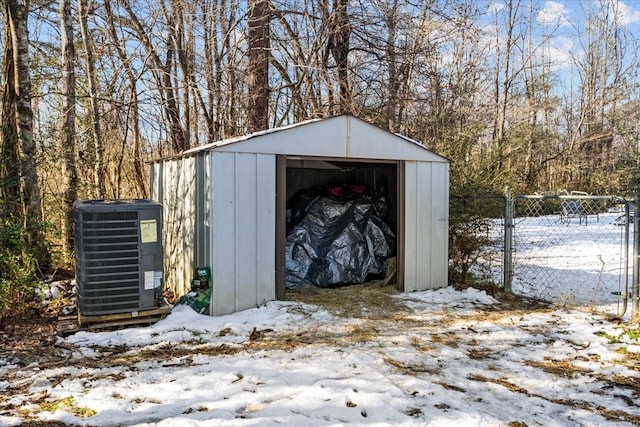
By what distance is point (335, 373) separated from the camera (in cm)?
329

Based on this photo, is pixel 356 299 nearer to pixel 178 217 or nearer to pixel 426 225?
pixel 426 225

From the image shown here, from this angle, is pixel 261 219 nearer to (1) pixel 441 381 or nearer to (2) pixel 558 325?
(1) pixel 441 381

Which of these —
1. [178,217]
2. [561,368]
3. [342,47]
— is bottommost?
[561,368]

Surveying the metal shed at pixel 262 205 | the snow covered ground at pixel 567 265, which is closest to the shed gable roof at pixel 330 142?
the metal shed at pixel 262 205

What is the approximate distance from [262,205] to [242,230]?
36 centimetres

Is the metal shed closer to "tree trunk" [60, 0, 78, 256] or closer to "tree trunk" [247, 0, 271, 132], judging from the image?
"tree trunk" [60, 0, 78, 256]

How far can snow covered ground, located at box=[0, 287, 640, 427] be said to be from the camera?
267 centimetres

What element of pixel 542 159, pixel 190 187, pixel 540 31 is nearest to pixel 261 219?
pixel 190 187

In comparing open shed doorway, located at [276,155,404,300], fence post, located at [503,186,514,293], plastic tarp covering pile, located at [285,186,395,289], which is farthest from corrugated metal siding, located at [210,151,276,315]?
fence post, located at [503,186,514,293]

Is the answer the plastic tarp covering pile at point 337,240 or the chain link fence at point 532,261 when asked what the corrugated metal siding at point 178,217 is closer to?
the plastic tarp covering pile at point 337,240

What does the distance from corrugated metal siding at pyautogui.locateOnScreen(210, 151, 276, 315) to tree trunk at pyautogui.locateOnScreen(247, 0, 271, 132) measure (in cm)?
451

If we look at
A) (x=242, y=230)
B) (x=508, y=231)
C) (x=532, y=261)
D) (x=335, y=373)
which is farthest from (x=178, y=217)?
(x=532, y=261)

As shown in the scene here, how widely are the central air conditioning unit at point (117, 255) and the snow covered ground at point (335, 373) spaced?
321 mm

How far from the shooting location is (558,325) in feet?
15.6
